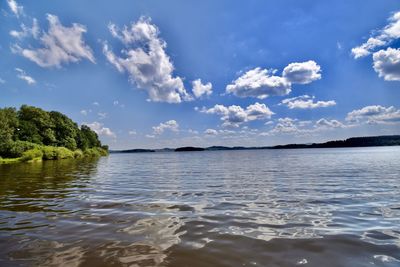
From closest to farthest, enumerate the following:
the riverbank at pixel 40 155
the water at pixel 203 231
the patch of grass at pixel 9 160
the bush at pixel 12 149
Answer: the water at pixel 203 231, the patch of grass at pixel 9 160, the bush at pixel 12 149, the riverbank at pixel 40 155

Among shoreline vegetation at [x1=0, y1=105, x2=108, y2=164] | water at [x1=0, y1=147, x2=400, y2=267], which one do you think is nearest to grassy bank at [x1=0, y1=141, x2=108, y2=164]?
shoreline vegetation at [x1=0, y1=105, x2=108, y2=164]

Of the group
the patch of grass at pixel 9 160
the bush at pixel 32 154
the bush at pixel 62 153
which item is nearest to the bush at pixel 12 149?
the bush at pixel 32 154

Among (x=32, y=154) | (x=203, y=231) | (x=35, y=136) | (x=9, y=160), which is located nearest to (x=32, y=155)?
(x=32, y=154)

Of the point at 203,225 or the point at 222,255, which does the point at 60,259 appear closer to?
the point at 222,255

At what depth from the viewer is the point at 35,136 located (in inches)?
2867

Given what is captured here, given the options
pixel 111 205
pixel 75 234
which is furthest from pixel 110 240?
pixel 111 205

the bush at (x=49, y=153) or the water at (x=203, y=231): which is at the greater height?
the bush at (x=49, y=153)

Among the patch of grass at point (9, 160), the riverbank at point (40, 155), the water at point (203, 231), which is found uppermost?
the riverbank at point (40, 155)

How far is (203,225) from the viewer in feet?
25.7

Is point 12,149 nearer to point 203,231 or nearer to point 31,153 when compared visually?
point 31,153

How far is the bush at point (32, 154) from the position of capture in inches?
2108

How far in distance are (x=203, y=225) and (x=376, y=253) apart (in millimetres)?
4422

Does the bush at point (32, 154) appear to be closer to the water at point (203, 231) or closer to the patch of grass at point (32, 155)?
the patch of grass at point (32, 155)

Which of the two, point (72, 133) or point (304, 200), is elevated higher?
point (72, 133)
